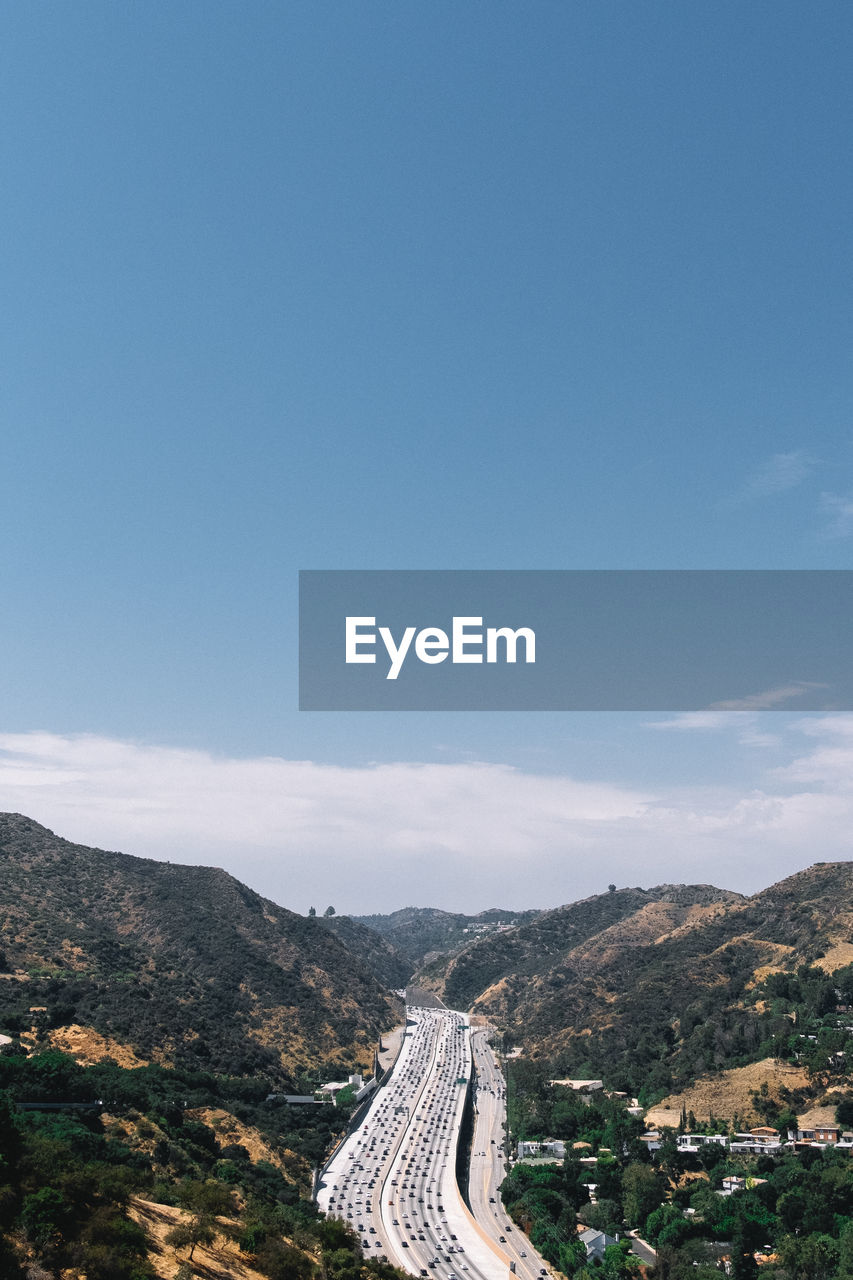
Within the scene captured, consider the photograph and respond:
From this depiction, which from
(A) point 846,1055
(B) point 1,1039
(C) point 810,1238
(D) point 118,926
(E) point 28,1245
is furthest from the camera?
(D) point 118,926

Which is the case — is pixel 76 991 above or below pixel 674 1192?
above

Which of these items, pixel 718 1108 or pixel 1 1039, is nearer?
pixel 1 1039

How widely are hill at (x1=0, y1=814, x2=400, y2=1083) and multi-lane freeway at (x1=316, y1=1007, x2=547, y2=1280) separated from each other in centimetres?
1226

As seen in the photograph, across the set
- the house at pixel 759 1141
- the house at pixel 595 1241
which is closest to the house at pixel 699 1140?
the house at pixel 759 1141

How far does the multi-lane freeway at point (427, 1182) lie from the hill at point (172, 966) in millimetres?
12262

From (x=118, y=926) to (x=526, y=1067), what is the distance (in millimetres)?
60571

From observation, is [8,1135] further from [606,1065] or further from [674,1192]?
[606,1065]

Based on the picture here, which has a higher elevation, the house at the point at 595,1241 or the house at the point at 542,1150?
the house at the point at 595,1241

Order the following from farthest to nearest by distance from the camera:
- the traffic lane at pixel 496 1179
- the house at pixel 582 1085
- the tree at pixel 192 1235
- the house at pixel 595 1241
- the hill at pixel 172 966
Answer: the house at pixel 582 1085
the hill at pixel 172 966
the house at pixel 595 1241
the traffic lane at pixel 496 1179
the tree at pixel 192 1235

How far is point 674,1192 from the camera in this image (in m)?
67.0

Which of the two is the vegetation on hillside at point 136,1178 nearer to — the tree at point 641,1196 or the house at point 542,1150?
the house at point 542,1150

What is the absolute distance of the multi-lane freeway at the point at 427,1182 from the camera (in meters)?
Answer: 54.8

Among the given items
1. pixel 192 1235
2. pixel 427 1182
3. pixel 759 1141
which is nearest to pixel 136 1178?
pixel 192 1235

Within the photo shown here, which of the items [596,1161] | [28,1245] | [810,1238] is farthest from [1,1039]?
Answer: [810,1238]
